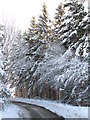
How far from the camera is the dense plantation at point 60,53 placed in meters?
21.3

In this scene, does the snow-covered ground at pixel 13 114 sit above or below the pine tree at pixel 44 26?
below

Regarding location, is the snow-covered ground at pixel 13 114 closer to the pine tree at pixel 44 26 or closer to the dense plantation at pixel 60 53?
the dense plantation at pixel 60 53

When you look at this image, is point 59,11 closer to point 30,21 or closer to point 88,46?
point 30,21

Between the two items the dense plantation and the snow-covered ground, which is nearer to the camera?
the snow-covered ground

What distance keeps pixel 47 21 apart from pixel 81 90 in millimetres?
16965

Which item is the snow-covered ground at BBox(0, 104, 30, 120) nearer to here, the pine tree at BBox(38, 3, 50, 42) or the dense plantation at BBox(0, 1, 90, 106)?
the dense plantation at BBox(0, 1, 90, 106)

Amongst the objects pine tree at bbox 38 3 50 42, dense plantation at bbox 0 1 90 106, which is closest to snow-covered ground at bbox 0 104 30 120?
dense plantation at bbox 0 1 90 106

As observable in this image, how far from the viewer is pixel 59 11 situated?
111ft

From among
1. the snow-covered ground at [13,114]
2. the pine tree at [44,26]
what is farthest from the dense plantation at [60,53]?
the snow-covered ground at [13,114]

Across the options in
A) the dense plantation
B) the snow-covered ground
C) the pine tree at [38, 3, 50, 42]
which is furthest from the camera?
the pine tree at [38, 3, 50, 42]

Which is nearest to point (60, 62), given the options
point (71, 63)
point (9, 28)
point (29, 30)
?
point (71, 63)

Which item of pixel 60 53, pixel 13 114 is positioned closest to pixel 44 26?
pixel 60 53

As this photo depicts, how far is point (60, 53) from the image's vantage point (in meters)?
27.7

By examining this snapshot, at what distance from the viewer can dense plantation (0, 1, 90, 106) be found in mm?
21281
